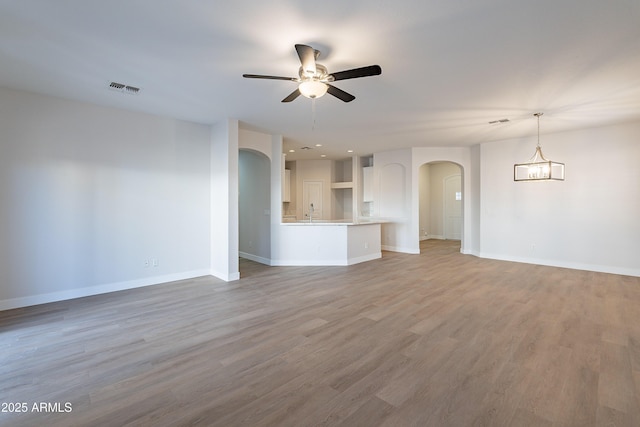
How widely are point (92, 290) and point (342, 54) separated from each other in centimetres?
491

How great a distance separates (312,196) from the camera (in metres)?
10.1

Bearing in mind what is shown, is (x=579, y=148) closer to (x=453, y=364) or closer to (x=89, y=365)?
(x=453, y=364)

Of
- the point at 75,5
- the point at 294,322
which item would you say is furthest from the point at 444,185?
the point at 75,5

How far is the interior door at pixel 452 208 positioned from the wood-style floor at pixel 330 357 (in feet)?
19.3

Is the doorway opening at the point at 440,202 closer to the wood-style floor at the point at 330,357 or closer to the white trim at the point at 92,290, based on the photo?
the wood-style floor at the point at 330,357

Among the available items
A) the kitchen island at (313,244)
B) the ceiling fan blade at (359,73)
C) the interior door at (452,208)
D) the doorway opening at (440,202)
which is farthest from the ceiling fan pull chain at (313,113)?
the interior door at (452,208)

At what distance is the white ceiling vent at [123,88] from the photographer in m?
3.59

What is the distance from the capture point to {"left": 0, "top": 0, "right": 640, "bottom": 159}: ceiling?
7.41 feet

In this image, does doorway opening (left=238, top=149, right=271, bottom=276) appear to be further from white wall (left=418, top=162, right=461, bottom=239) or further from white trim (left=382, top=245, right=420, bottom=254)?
white wall (left=418, top=162, right=461, bottom=239)

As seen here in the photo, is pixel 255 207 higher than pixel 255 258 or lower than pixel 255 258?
higher

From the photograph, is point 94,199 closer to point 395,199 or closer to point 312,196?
point 312,196

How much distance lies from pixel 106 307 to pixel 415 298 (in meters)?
4.29

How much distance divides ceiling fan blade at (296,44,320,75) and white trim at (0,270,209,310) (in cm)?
431

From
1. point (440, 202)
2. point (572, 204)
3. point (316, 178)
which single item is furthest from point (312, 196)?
point (572, 204)
